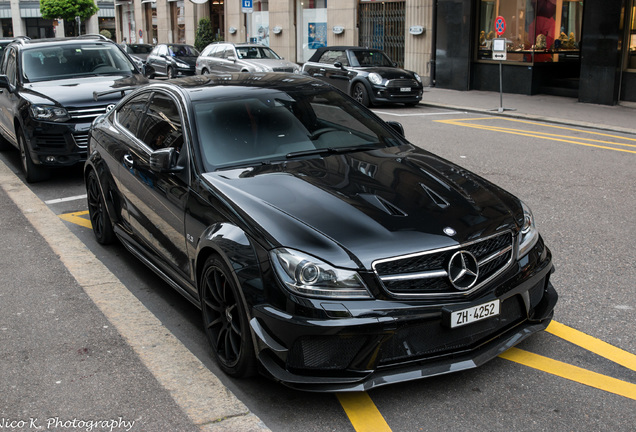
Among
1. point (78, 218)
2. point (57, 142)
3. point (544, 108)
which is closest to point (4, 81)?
point (57, 142)

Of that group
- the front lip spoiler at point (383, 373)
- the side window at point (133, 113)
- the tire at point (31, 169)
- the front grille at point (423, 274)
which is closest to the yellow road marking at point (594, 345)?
the front lip spoiler at point (383, 373)

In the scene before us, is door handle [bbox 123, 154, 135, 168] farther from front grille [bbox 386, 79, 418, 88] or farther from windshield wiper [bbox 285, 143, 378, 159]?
front grille [bbox 386, 79, 418, 88]

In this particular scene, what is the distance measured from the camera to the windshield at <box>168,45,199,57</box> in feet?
94.5

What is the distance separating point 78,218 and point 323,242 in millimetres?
4992

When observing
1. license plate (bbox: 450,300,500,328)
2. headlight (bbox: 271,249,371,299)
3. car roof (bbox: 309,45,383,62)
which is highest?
car roof (bbox: 309,45,383,62)

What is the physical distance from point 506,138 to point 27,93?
8.05 m

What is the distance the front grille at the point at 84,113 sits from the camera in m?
9.27

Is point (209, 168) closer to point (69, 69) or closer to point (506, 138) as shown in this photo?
point (69, 69)

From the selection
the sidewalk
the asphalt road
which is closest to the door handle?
the asphalt road

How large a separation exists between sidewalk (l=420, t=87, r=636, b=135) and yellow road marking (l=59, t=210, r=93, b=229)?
418 inches

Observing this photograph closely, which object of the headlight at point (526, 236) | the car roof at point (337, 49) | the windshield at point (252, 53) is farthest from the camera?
the windshield at point (252, 53)

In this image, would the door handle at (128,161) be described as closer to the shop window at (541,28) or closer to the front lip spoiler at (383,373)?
the front lip spoiler at (383,373)

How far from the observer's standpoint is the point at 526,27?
21250 mm

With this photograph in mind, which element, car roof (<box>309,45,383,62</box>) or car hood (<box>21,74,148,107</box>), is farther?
car roof (<box>309,45,383,62</box>)
